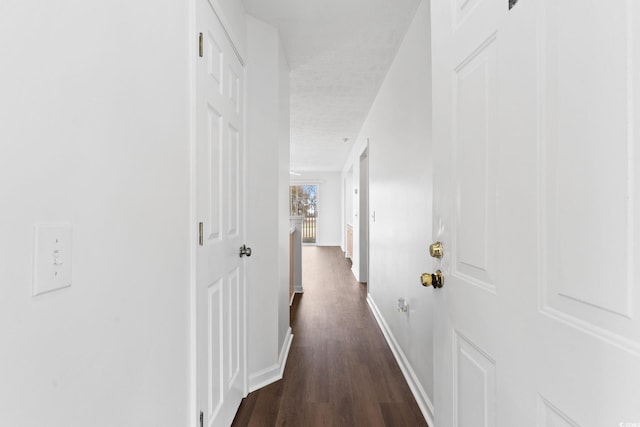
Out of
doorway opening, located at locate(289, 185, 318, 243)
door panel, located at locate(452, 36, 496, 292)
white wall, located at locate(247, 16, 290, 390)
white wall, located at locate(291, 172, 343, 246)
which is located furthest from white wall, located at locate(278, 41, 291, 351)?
doorway opening, located at locate(289, 185, 318, 243)

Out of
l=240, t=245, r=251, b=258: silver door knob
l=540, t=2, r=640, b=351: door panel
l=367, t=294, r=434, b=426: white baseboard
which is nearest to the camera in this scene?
l=540, t=2, r=640, b=351: door panel

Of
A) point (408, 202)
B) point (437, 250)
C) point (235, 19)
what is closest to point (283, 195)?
point (408, 202)

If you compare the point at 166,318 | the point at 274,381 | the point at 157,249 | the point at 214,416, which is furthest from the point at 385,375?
the point at 157,249

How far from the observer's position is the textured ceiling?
2.15 metres

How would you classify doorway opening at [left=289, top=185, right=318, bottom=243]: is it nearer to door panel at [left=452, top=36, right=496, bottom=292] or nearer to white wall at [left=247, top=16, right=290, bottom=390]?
white wall at [left=247, top=16, right=290, bottom=390]

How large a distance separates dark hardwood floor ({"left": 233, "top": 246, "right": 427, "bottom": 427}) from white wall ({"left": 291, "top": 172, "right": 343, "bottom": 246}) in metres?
6.98

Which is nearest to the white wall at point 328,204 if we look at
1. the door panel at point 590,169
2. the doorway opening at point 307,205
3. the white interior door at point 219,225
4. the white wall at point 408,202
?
the doorway opening at point 307,205

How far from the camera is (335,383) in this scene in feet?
7.38

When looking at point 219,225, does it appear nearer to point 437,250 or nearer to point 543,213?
point 437,250

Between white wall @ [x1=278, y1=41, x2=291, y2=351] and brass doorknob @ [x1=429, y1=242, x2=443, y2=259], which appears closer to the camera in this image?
brass doorknob @ [x1=429, y1=242, x2=443, y2=259]

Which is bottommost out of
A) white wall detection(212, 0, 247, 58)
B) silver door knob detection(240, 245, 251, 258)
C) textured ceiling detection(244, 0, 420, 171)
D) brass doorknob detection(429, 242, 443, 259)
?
silver door knob detection(240, 245, 251, 258)

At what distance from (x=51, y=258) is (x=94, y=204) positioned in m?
0.16

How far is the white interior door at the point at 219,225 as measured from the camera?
1384 mm

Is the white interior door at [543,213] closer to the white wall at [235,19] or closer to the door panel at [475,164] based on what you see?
the door panel at [475,164]
